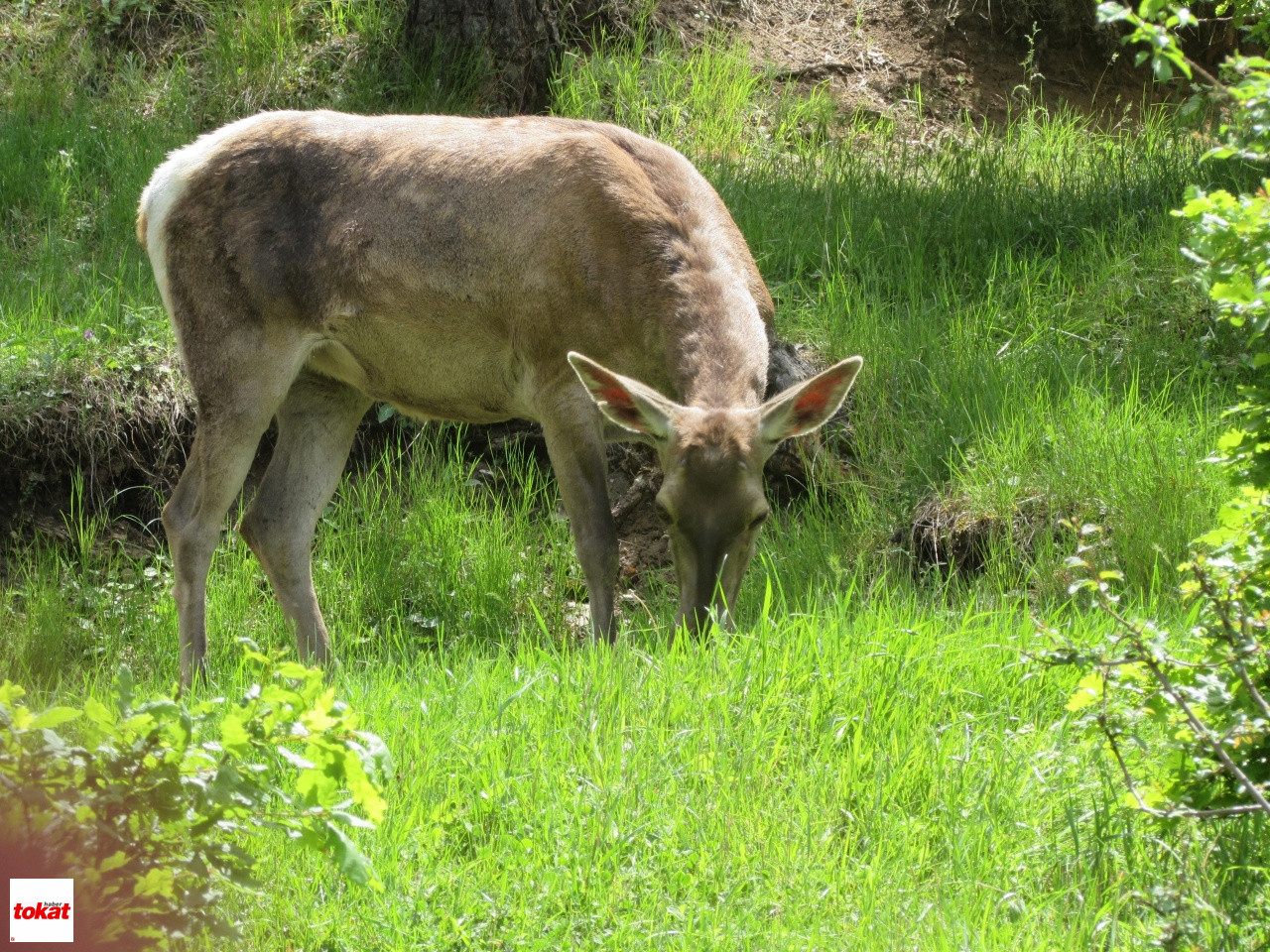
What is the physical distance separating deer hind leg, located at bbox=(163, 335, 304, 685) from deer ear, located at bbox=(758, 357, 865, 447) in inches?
97.9

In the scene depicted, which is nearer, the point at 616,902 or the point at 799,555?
the point at 616,902

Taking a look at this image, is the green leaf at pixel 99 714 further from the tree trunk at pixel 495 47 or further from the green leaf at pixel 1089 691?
the tree trunk at pixel 495 47

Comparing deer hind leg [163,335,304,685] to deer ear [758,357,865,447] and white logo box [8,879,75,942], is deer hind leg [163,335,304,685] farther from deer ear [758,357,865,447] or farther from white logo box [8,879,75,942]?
white logo box [8,879,75,942]

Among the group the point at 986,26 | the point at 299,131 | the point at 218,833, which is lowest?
the point at 218,833

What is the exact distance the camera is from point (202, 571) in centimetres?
679

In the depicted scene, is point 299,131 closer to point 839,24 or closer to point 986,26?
point 839,24

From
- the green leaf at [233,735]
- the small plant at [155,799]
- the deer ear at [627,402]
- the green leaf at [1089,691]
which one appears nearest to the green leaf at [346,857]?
the small plant at [155,799]

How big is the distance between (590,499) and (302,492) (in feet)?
5.57

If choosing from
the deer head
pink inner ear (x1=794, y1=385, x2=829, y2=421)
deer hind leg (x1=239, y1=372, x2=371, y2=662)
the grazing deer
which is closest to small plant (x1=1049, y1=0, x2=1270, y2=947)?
the deer head

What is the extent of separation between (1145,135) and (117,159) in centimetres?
752

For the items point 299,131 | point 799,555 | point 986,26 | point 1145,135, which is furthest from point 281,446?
point 986,26

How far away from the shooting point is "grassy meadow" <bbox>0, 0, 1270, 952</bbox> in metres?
3.81

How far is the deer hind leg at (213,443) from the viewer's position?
668 centimetres

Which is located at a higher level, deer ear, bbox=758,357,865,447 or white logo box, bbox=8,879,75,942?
deer ear, bbox=758,357,865,447
